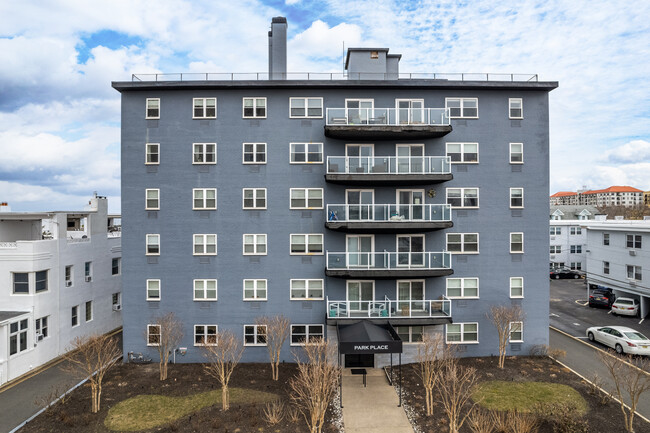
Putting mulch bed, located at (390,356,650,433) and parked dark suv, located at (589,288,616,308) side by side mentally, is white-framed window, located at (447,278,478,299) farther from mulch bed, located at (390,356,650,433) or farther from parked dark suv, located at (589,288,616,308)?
parked dark suv, located at (589,288,616,308)

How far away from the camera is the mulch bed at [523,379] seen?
13.1m

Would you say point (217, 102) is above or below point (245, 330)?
above

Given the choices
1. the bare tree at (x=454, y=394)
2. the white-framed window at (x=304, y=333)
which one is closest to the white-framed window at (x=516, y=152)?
the bare tree at (x=454, y=394)

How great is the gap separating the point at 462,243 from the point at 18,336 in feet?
81.8

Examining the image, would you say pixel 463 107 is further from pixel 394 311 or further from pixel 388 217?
pixel 394 311

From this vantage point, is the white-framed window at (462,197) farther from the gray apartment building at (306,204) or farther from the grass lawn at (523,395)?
the grass lawn at (523,395)

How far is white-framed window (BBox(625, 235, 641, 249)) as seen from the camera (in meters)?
28.3

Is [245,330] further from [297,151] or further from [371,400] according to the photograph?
[297,151]

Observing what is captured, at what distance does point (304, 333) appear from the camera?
1958 cm

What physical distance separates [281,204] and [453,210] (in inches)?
403

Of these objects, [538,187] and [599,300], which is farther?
[599,300]

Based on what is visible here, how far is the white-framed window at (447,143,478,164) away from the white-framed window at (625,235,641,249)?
1984 cm

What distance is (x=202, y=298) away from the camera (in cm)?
1967

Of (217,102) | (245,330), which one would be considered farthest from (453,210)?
(217,102)
